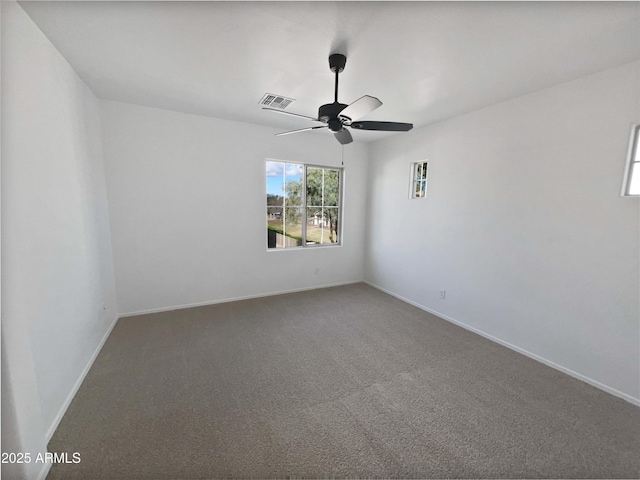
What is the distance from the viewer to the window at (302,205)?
13.9 ft

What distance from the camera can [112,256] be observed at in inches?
126

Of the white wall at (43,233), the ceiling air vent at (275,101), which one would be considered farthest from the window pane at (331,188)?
the white wall at (43,233)

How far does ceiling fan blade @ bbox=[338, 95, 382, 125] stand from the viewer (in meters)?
1.88

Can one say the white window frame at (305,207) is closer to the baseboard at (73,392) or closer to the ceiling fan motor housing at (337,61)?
the ceiling fan motor housing at (337,61)

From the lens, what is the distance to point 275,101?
9.59 ft

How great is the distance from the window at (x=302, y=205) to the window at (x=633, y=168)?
11.3ft

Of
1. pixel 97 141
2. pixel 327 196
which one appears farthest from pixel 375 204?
pixel 97 141

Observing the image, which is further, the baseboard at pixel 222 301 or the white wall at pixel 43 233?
the baseboard at pixel 222 301

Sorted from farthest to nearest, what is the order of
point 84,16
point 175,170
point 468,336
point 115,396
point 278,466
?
point 175,170 → point 468,336 → point 115,396 → point 84,16 → point 278,466

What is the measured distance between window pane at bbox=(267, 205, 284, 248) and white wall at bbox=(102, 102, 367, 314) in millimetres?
159

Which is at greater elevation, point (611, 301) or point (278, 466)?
point (611, 301)

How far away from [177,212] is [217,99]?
1.55 meters

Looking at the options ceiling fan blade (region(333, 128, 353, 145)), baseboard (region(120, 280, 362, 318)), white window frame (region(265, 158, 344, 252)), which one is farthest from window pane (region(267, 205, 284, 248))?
ceiling fan blade (region(333, 128, 353, 145))

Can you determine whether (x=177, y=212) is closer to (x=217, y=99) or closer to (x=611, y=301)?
(x=217, y=99)
